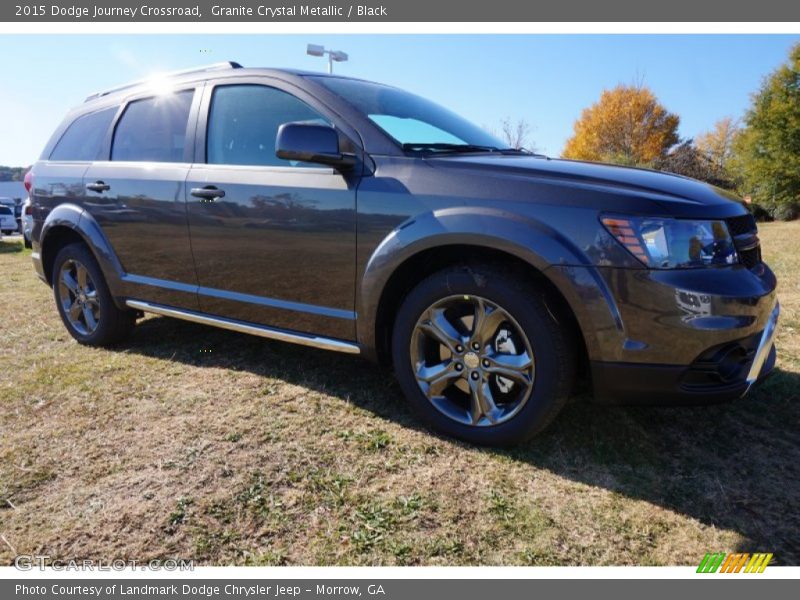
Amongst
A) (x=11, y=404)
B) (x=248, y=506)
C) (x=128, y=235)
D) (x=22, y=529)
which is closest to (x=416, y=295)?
(x=248, y=506)

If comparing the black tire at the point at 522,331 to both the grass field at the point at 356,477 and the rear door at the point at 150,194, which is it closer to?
the grass field at the point at 356,477

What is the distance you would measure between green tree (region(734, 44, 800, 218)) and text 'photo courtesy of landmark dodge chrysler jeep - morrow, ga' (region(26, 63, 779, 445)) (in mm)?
26710

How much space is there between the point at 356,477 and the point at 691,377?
144cm

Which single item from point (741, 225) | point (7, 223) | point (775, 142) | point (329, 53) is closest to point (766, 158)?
point (775, 142)

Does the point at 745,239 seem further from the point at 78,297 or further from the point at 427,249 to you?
the point at 78,297

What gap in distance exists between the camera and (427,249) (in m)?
2.57

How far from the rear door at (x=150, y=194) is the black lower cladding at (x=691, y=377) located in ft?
8.32

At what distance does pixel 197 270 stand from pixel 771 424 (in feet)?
10.9

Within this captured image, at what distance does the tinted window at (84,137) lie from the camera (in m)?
4.09

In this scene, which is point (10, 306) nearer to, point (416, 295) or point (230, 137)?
point (230, 137)

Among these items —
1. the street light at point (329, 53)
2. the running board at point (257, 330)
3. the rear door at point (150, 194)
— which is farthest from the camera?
the street light at point (329, 53)

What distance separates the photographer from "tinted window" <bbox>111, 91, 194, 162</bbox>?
11.7 feet

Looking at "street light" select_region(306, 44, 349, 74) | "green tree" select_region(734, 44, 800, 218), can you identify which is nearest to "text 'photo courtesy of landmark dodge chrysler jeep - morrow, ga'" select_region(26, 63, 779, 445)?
"street light" select_region(306, 44, 349, 74)
